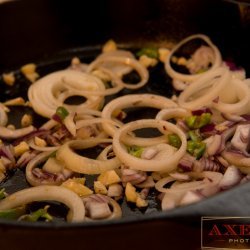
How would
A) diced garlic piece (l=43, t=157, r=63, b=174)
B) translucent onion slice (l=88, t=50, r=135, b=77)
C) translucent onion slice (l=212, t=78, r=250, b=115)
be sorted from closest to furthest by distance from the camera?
diced garlic piece (l=43, t=157, r=63, b=174) → translucent onion slice (l=212, t=78, r=250, b=115) → translucent onion slice (l=88, t=50, r=135, b=77)

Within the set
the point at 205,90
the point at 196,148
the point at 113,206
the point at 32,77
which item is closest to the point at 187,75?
the point at 205,90

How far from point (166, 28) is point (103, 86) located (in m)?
0.44

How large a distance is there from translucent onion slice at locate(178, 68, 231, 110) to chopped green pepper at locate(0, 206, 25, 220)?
711 mm

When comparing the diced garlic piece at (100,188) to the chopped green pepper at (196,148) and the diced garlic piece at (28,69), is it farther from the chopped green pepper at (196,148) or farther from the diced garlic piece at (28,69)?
the diced garlic piece at (28,69)

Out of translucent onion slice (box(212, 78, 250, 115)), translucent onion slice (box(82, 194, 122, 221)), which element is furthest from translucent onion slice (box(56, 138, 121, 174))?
translucent onion slice (box(212, 78, 250, 115))

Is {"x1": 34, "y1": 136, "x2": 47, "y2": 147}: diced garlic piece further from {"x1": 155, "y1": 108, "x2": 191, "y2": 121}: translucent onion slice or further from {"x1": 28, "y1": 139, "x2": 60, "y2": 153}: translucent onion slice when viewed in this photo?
{"x1": 155, "y1": 108, "x2": 191, "y2": 121}: translucent onion slice

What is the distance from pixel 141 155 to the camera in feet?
5.72

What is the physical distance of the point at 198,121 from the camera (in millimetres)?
1894

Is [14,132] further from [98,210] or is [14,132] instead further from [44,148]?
[98,210]

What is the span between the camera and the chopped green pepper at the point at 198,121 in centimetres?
188

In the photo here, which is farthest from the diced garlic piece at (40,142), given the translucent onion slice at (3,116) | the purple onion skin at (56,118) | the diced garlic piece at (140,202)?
the diced garlic piece at (140,202)

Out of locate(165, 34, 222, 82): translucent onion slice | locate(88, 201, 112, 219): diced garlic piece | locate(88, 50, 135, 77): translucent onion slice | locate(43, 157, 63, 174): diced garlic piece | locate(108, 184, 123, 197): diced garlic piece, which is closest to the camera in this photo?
locate(88, 201, 112, 219): diced garlic piece

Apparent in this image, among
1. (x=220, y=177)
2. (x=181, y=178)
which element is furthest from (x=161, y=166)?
(x=220, y=177)

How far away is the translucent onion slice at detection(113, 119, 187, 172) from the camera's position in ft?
5.50
